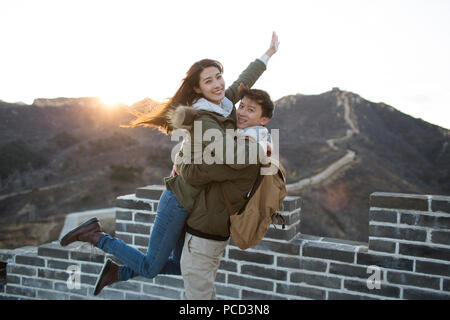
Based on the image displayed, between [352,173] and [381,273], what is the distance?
3491cm

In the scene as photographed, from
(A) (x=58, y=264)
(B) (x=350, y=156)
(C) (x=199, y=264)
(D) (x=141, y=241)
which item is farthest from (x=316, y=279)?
(B) (x=350, y=156)

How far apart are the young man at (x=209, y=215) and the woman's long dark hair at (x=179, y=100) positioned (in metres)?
0.38

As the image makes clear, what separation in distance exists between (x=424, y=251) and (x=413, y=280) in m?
0.22

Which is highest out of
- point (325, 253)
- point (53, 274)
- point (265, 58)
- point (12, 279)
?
point (265, 58)

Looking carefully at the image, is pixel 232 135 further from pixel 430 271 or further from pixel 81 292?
pixel 81 292

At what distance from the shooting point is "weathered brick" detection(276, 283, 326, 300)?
2638 mm

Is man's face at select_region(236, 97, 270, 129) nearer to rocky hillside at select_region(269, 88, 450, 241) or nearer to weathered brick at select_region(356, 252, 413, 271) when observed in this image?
weathered brick at select_region(356, 252, 413, 271)

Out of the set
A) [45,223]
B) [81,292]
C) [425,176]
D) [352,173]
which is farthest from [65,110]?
[425,176]

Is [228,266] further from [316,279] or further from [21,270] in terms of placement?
[21,270]

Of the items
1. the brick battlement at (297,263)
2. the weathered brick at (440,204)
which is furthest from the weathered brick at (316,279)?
the weathered brick at (440,204)

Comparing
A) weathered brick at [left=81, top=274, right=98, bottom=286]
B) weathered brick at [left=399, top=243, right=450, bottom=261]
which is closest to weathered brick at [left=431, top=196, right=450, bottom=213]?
weathered brick at [left=399, top=243, right=450, bottom=261]

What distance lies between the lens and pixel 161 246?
6.98 ft

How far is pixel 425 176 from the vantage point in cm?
5053

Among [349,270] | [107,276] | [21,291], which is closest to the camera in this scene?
[107,276]
